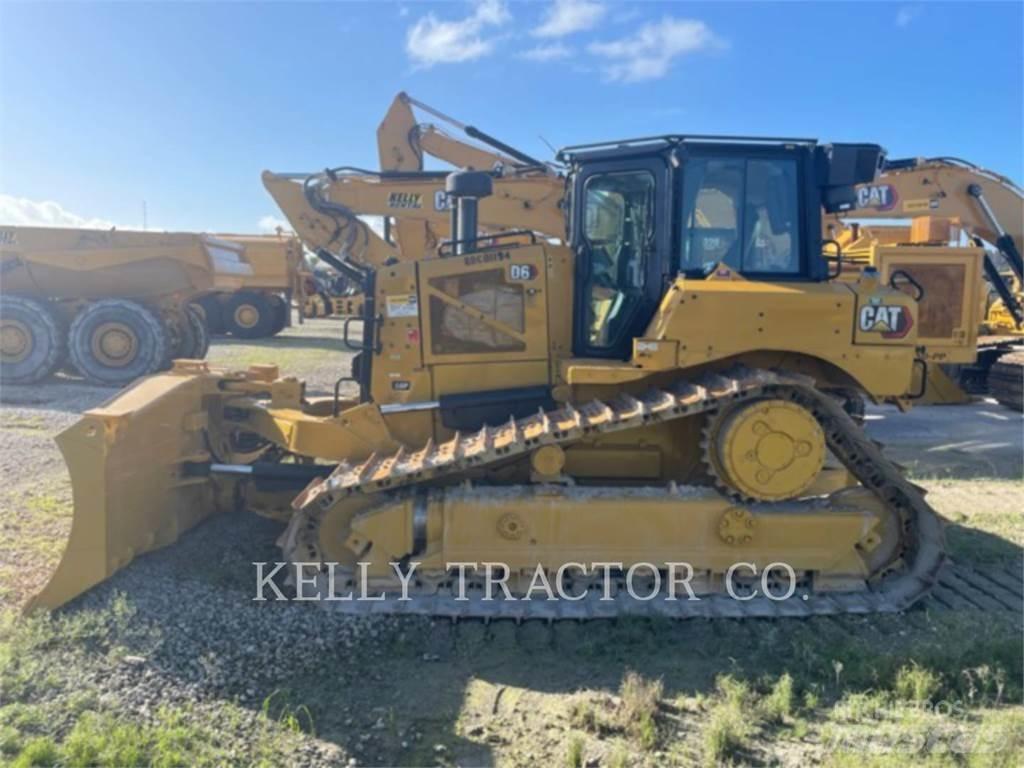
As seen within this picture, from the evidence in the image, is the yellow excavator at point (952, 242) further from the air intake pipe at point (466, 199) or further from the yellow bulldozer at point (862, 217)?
the air intake pipe at point (466, 199)

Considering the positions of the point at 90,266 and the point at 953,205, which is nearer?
the point at 953,205

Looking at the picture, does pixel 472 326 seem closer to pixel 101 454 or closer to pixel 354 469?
pixel 354 469

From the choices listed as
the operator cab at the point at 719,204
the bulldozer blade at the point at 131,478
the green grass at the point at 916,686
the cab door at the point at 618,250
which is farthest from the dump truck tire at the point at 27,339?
the green grass at the point at 916,686

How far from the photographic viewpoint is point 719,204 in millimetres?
5012

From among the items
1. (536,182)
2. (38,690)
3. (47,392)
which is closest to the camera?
(38,690)

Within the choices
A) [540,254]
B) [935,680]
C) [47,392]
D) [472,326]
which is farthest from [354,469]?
[47,392]

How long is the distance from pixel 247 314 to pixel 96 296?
802 centimetres

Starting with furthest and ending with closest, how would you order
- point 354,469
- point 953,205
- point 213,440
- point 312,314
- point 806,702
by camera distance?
point 312,314 < point 953,205 < point 213,440 < point 354,469 < point 806,702

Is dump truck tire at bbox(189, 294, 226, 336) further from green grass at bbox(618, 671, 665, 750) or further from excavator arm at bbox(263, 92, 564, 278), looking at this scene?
green grass at bbox(618, 671, 665, 750)

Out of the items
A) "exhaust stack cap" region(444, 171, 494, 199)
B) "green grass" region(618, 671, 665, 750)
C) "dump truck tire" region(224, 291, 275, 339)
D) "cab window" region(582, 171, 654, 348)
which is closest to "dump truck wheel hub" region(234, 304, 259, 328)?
"dump truck tire" region(224, 291, 275, 339)

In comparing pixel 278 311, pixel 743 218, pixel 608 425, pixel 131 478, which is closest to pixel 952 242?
pixel 743 218

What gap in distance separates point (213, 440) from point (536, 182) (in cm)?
559

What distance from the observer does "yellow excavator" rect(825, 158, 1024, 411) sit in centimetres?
647

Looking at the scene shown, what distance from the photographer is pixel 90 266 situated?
12.5 m
